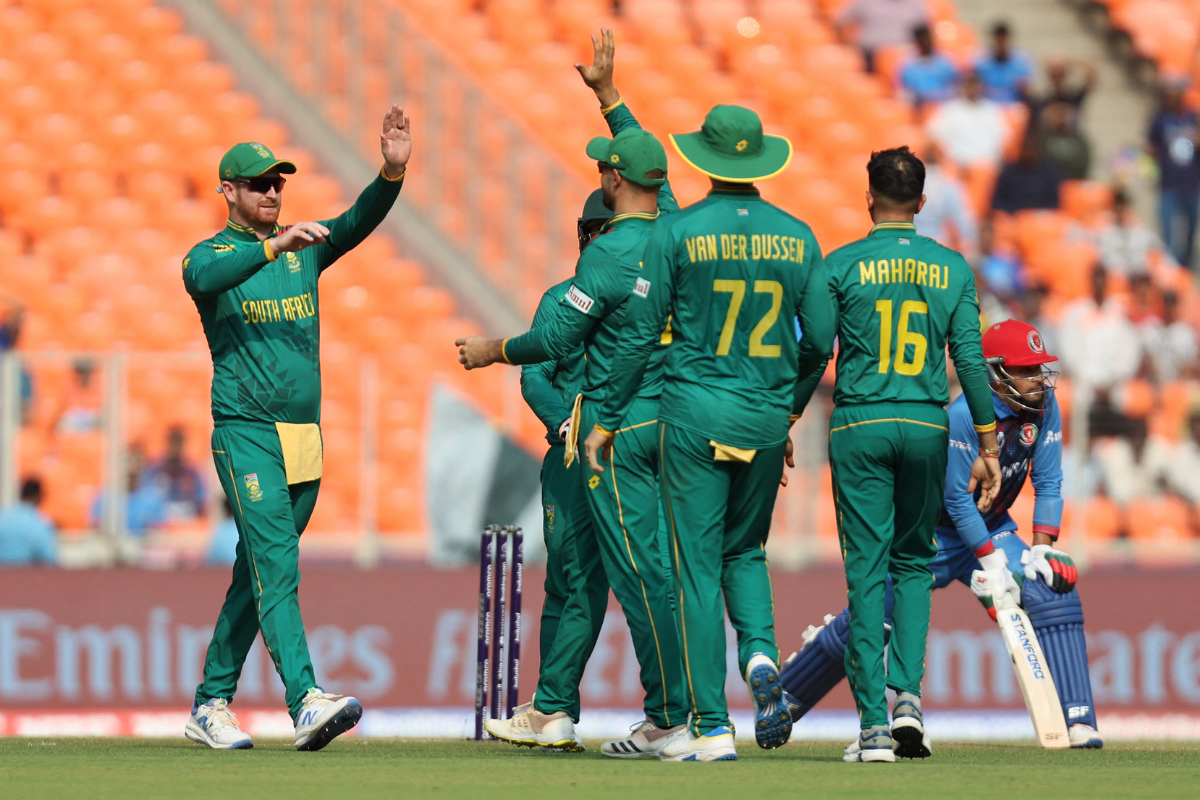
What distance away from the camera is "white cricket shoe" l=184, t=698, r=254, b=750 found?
7.23m

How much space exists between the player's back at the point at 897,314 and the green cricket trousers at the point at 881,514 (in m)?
0.08

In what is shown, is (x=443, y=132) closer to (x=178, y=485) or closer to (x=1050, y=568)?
(x=178, y=485)

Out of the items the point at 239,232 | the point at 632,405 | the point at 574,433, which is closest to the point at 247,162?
the point at 239,232

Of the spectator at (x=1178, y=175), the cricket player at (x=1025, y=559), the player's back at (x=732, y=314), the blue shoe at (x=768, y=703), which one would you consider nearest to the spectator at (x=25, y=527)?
the cricket player at (x=1025, y=559)

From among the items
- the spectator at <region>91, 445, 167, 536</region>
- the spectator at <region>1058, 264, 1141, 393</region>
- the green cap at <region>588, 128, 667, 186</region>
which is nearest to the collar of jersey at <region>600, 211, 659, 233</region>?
the green cap at <region>588, 128, 667, 186</region>

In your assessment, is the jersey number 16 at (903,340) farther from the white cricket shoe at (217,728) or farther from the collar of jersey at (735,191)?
the white cricket shoe at (217,728)

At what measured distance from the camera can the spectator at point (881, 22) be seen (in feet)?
59.6

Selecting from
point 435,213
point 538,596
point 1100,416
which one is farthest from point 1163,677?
point 435,213

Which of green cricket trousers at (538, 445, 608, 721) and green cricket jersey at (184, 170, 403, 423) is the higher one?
green cricket jersey at (184, 170, 403, 423)

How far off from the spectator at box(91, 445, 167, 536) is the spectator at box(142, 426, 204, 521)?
0.11ft

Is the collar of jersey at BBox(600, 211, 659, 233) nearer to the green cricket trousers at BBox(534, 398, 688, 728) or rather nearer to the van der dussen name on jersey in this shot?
the van der dussen name on jersey

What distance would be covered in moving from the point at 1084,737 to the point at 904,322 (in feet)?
7.33

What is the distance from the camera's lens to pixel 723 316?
6.62 meters

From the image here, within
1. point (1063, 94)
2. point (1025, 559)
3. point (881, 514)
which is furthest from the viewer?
point (1063, 94)
